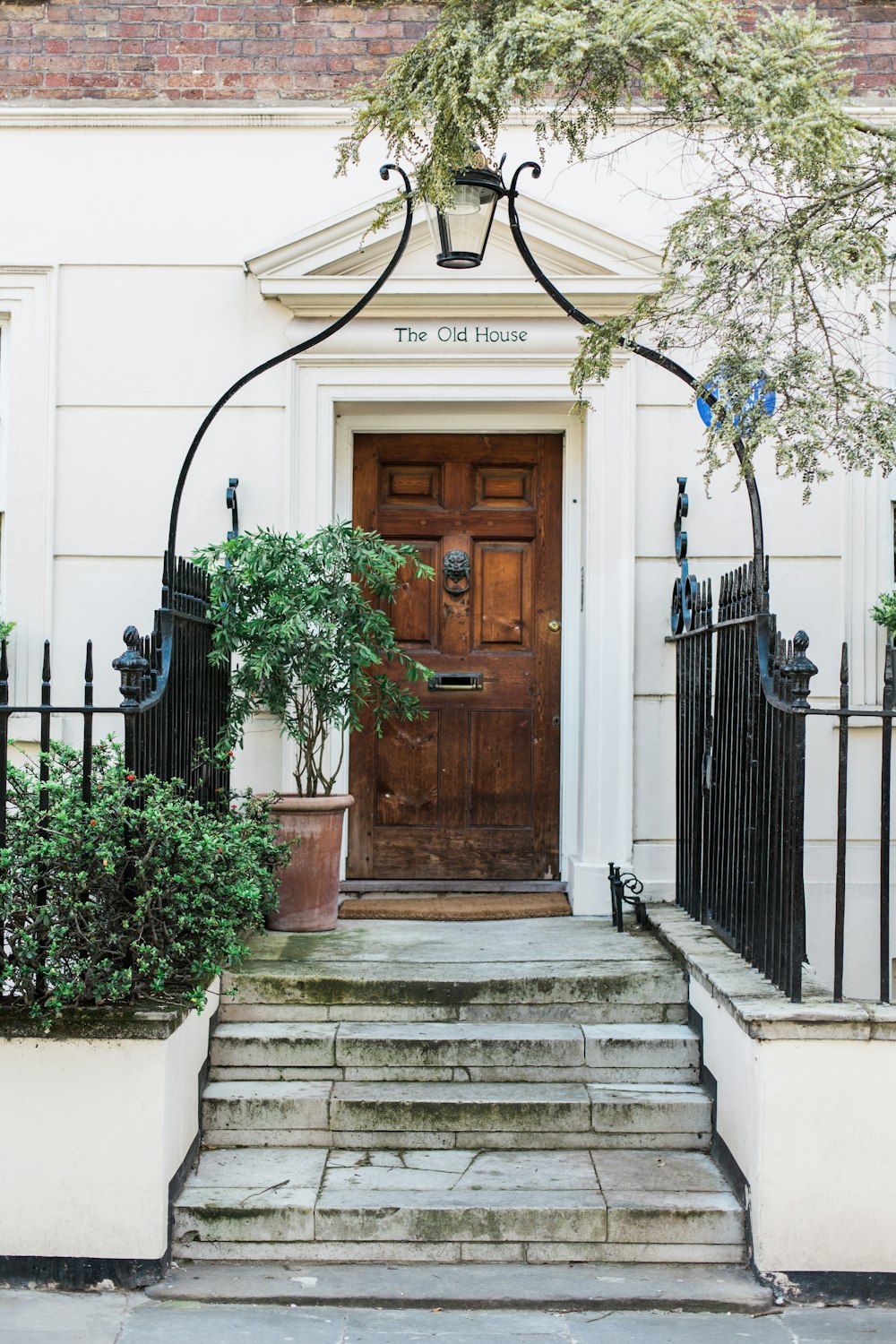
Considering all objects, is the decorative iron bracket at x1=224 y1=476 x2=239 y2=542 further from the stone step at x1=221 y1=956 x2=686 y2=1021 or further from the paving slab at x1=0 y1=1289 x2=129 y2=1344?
the paving slab at x1=0 y1=1289 x2=129 y2=1344

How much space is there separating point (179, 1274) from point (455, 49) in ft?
12.8

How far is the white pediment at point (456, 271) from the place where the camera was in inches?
244

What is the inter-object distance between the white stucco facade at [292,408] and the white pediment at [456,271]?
2 centimetres

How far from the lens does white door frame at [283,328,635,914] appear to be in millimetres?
6277

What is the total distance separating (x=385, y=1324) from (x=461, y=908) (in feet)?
8.68

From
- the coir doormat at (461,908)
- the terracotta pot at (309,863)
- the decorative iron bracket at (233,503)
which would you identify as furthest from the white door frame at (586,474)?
the terracotta pot at (309,863)

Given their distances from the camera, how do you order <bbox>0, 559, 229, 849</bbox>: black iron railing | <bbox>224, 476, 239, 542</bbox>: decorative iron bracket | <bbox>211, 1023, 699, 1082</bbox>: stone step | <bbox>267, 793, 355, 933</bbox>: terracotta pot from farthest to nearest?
1. <bbox>224, 476, 239, 542</bbox>: decorative iron bracket
2. <bbox>267, 793, 355, 933</bbox>: terracotta pot
3. <bbox>211, 1023, 699, 1082</bbox>: stone step
4. <bbox>0, 559, 229, 849</bbox>: black iron railing

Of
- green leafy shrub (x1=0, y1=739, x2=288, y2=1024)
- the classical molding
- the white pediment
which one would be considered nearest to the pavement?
green leafy shrub (x1=0, y1=739, x2=288, y2=1024)

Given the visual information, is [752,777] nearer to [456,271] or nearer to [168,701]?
[168,701]

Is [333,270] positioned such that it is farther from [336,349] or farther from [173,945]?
[173,945]

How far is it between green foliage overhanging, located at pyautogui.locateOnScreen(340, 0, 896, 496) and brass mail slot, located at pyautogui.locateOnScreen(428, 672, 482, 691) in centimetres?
231

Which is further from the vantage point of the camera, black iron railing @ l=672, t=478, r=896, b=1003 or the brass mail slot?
the brass mail slot

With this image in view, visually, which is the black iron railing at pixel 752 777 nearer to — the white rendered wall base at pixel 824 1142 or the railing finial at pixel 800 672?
the railing finial at pixel 800 672

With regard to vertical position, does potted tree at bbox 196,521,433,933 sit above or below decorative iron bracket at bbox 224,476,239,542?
below
